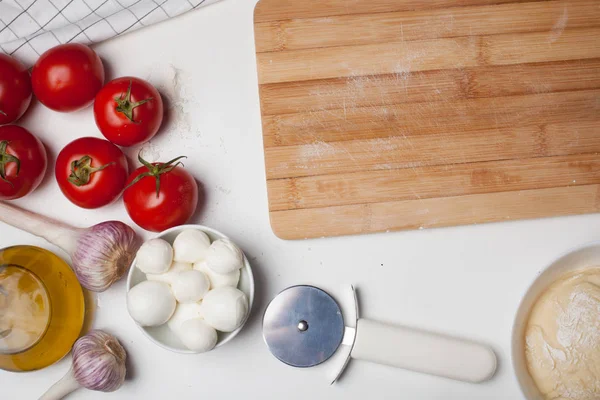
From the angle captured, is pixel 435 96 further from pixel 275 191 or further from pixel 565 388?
pixel 565 388

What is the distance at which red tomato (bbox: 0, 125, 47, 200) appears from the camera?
2.92 feet

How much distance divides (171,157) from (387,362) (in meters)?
0.46

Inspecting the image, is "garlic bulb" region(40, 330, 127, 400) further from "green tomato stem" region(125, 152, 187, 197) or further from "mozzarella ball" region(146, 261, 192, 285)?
"green tomato stem" region(125, 152, 187, 197)

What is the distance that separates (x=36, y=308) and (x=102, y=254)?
0.12 m

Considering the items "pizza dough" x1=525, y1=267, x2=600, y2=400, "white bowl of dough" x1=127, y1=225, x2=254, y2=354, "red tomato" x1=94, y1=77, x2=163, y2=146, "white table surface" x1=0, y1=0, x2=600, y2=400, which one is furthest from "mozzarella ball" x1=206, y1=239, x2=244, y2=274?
"pizza dough" x1=525, y1=267, x2=600, y2=400

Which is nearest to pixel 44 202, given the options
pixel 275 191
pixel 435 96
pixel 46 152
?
pixel 46 152

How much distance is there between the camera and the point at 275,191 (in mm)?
956

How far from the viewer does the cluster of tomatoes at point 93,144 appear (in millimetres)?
900

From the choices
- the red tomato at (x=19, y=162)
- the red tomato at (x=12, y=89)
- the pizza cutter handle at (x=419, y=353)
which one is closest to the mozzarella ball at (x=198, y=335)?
the pizza cutter handle at (x=419, y=353)

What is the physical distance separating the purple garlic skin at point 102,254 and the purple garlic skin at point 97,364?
0.26 feet

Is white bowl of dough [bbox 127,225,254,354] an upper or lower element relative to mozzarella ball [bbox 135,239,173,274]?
lower

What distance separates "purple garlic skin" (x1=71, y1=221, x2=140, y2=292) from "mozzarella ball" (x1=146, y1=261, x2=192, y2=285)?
0.20ft

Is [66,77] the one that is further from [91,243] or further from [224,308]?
[224,308]

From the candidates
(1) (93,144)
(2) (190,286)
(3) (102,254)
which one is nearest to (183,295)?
(2) (190,286)
